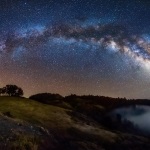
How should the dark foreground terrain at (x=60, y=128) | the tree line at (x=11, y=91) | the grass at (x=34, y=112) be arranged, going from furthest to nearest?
the tree line at (x=11, y=91) → the grass at (x=34, y=112) → the dark foreground terrain at (x=60, y=128)

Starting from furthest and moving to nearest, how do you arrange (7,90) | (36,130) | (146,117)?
1. (146,117)
2. (7,90)
3. (36,130)

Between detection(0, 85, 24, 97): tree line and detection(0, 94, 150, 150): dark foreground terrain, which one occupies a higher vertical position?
detection(0, 85, 24, 97): tree line

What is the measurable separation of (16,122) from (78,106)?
140 ft

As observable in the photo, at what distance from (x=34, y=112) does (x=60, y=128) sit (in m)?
10.1

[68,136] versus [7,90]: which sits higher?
[7,90]

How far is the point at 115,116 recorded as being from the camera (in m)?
94.9

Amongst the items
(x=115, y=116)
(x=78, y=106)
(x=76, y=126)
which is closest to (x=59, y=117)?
(x=76, y=126)

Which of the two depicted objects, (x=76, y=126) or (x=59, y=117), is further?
(x=59, y=117)

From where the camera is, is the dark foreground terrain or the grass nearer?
the dark foreground terrain

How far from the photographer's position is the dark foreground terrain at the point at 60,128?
4653 centimetres

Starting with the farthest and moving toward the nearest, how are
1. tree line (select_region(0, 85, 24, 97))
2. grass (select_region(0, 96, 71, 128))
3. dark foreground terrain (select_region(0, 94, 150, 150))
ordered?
tree line (select_region(0, 85, 24, 97)) < grass (select_region(0, 96, 71, 128)) < dark foreground terrain (select_region(0, 94, 150, 150))

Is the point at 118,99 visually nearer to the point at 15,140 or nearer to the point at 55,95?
the point at 55,95

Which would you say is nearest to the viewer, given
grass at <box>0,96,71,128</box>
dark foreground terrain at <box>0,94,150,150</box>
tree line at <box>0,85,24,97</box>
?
dark foreground terrain at <box>0,94,150,150</box>

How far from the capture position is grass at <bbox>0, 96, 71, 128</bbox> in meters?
63.0
